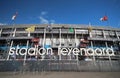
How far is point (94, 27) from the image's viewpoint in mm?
35281

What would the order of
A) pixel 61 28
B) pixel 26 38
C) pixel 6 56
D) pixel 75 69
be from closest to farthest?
pixel 75 69, pixel 6 56, pixel 26 38, pixel 61 28

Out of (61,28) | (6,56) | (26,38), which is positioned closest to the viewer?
(6,56)

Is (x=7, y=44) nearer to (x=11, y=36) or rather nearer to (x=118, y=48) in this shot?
(x=11, y=36)

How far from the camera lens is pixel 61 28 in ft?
116

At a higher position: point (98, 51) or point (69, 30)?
point (69, 30)

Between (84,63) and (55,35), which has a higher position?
(55,35)

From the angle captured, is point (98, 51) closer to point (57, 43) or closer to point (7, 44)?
point (57, 43)

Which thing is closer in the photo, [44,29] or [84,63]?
[84,63]

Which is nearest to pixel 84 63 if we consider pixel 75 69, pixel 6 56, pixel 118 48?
pixel 75 69

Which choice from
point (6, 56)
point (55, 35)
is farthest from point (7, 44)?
point (55, 35)

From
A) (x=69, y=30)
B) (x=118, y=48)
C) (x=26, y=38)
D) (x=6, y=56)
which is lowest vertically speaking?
(x=6, y=56)

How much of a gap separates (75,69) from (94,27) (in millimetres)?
18186

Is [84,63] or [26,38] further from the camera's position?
[26,38]

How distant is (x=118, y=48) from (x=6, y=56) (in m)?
32.3
